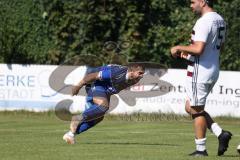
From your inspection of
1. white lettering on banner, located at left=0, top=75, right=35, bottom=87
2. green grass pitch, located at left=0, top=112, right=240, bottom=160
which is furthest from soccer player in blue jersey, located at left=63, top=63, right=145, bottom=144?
white lettering on banner, located at left=0, top=75, right=35, bottom=87

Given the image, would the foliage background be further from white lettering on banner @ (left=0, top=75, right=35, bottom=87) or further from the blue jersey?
the blue jersey

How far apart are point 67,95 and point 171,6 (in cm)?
662

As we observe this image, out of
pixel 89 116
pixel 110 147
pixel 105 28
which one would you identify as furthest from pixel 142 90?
pixel 110 147

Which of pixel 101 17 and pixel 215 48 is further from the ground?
pixel 215 48

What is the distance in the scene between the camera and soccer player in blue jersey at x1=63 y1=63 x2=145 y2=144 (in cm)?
1405

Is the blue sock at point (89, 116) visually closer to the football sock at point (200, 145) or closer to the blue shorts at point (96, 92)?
the blue shorts at point (96, 92)

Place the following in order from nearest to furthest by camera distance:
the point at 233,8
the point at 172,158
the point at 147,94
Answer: the point at 172,158 < the point at 147,94 < the point at 233,8

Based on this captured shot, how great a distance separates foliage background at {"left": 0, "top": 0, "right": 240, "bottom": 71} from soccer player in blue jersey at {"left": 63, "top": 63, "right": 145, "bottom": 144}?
54.9 feet

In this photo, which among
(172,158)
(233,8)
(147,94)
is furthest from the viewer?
(233,8)

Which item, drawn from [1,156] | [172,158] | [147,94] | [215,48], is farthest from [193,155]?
[147,94]

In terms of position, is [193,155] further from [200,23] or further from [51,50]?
[51,50]

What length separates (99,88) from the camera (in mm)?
14336

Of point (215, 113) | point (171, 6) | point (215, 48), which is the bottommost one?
point (215, 113)

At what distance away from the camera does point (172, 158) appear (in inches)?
419
